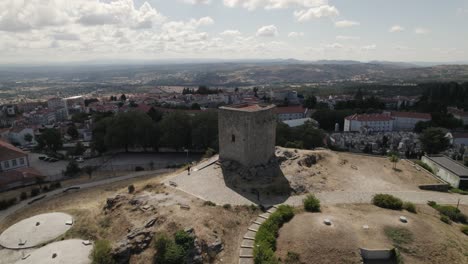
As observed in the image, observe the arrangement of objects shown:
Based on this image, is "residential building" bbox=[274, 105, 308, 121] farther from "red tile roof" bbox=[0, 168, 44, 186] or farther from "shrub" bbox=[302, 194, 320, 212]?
"shrub" bbox=[302, 194, 320, 212]

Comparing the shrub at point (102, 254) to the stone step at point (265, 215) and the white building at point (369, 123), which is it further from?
the white building at point (369, 123)

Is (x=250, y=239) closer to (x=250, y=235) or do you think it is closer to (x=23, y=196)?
(x=250, y=235)

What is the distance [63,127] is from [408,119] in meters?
94.0

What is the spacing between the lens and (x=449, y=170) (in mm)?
29828

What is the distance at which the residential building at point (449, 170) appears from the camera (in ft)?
91.8

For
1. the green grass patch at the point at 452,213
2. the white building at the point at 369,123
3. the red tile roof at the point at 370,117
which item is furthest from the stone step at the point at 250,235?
the red tile roof at the point at 370,117

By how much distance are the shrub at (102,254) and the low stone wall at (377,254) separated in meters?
13.4

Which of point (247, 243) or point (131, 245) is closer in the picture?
point (131, 245)

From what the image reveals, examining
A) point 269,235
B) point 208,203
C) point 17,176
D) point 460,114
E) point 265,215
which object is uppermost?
point 208,203

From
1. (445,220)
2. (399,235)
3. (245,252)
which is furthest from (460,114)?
(245,252)

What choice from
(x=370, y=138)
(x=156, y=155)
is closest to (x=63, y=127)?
(x=156, y=155)

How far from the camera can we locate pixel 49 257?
55.7 ft

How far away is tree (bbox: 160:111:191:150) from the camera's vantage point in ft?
162

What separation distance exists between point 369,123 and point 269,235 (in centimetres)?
7458
